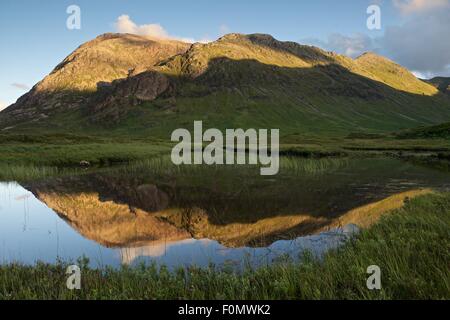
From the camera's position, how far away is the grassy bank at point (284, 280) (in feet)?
32.7

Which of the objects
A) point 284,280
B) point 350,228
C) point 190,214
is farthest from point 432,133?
point 284,280

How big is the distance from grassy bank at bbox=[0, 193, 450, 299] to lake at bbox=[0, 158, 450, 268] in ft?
8.24

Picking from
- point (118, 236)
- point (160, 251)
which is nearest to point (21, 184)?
point (118, 236)

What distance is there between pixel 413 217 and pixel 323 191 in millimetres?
17913

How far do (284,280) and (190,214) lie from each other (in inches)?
696

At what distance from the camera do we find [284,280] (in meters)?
10.5

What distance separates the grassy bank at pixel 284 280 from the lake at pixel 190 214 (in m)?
2.51

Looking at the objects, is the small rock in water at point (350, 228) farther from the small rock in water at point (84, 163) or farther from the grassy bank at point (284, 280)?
the small rock in water at point (84, 163)

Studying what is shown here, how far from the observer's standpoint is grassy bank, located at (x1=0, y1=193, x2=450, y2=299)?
32.7 feet

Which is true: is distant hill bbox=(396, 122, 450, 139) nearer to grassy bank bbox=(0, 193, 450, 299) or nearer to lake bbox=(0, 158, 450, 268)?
lake bbox=(0, 158, 450, 268)

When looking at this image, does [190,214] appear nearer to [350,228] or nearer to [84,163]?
[350,228]

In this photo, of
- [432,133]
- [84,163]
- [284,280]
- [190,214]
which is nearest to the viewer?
[284,280]

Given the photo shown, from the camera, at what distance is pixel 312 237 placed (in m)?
20.1
